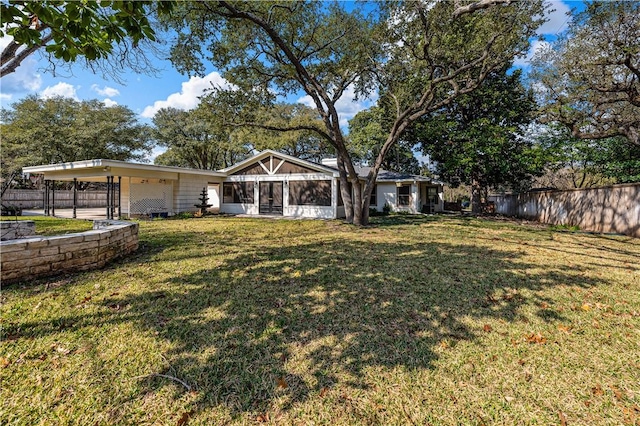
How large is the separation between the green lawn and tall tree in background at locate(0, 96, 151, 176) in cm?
2652

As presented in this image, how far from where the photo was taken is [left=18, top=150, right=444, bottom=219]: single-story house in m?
13.9

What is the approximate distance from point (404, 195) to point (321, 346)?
1817 centimetres

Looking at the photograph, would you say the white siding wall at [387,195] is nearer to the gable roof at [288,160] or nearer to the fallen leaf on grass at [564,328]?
the gable roof at [288,160]

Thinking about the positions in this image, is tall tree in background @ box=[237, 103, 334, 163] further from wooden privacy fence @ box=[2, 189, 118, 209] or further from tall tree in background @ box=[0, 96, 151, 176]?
wooden privacy fence @ box=[2, 189, 118, 209]

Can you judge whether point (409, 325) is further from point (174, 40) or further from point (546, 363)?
point (174, 40)

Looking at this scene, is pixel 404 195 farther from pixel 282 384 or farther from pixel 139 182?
pixel 282 384

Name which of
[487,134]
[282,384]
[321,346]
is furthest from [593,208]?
[282,384]

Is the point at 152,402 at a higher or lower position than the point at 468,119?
lower

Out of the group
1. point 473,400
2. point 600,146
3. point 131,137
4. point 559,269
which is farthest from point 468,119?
point 131,137

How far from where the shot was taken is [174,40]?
950 centimetres

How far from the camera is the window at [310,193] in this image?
15.2 m

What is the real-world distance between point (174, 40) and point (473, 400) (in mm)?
12020

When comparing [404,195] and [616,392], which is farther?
[404,195]

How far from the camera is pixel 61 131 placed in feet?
76.4
